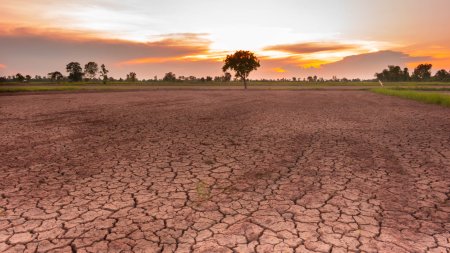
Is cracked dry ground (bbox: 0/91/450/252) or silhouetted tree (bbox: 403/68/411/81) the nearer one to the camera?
cracked dry ground (bbox: 0/91/450/252)

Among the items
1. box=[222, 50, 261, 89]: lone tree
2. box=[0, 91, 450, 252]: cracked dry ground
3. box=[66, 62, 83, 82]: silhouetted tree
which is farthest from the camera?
box=[66, 62, 83, 82]: silhouetted tree

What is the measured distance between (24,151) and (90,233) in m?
5.67

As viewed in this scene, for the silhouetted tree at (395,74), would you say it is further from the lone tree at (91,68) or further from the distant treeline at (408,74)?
the lone tree at (91,68)

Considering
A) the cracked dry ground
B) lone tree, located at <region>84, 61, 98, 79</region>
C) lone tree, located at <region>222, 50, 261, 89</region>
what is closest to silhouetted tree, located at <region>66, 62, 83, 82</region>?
lone tree, located at <region>84, 61, 98, 79</region>

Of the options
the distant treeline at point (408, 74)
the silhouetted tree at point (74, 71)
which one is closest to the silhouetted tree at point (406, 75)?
the distant treeline at point (408, 74)

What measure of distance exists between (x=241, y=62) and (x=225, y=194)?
60192 mm

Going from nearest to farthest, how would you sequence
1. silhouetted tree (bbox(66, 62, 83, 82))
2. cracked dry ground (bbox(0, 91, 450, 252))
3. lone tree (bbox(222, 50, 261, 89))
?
cracked dry ground (bbox(0, 91, 450, 252)) < lone tree (bbox(222, 50, 261, 89)) < silhouetted tree (bbox(66, 62, 83, 82))

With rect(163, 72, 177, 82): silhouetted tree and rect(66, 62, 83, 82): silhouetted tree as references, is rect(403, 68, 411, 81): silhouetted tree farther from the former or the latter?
rect(66, 62, 83, 82): silhouetted tree

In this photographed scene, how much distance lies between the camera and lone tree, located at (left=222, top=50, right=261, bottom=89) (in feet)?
208

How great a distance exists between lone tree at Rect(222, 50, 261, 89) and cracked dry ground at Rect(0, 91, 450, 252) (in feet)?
181

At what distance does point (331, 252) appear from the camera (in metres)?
3.34

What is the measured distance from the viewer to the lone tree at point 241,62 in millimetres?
63406

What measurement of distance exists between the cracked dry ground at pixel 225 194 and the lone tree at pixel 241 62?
2173 inches

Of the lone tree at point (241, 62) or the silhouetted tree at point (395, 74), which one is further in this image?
the silhouetted tree at point (395, 74)
